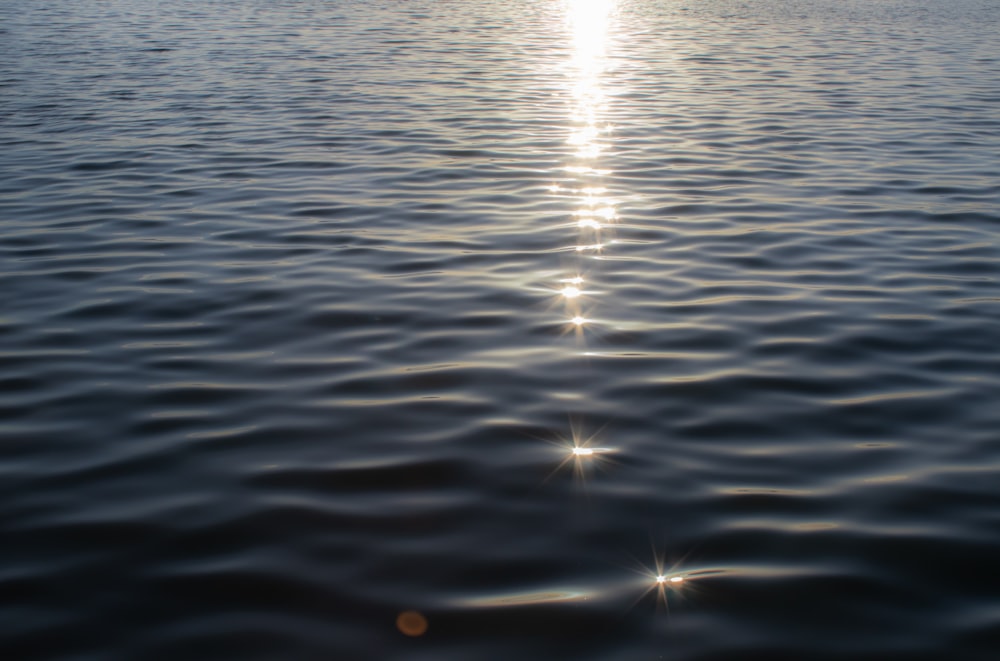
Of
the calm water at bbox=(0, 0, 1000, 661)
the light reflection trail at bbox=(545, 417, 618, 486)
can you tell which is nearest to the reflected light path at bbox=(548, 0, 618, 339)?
the calm water at bbox=(0, 0, 1000, 661)

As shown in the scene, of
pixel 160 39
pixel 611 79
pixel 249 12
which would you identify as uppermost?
pixel 249 12

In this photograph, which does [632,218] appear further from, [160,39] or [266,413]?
[160,39]

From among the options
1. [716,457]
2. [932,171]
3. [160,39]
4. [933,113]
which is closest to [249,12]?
[160,39]

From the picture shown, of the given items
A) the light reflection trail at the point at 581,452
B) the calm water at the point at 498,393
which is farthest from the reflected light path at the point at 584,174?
the light reflection trail at the point at 581,452

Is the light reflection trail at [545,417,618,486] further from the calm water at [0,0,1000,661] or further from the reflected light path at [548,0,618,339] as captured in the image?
the reflected light path at [548,0,618,339]

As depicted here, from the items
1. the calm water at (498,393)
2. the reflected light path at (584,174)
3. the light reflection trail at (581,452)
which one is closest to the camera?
the calm water at (498,393)

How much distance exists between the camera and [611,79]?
63.1ft

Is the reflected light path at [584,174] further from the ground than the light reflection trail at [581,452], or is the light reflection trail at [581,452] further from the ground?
the reflected light path at [584,174]

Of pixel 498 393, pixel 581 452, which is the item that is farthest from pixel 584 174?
pixel 581 452

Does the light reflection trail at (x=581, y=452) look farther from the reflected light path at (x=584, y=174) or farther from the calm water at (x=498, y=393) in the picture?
the reflected light path at (x=584, y=174)

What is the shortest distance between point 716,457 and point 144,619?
2.70 metres

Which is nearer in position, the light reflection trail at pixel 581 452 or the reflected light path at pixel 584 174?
the light reflection trail at pixel 581 452

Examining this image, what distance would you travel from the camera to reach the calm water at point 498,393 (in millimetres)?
3672

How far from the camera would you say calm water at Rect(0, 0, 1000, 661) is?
3.67 metres
